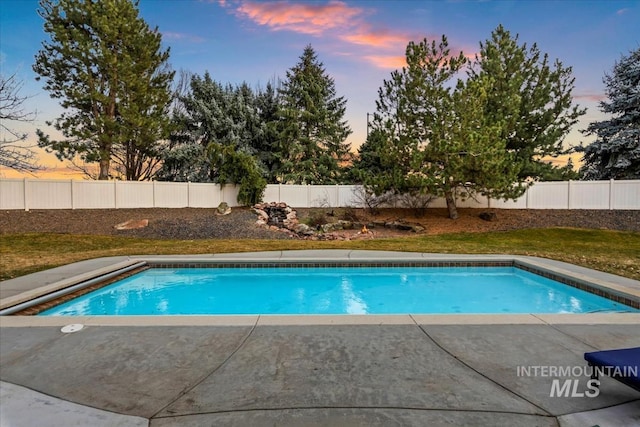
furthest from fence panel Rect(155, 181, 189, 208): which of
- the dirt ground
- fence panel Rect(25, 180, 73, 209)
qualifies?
fence panel Rect(25, 180, 73, 209)

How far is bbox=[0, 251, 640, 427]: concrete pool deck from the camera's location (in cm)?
227

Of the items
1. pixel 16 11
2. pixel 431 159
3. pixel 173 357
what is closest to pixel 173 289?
pixel 173 357

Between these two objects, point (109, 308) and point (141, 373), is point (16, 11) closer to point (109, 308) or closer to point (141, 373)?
point (109, 308)

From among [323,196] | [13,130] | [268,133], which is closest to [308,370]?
[13,130]

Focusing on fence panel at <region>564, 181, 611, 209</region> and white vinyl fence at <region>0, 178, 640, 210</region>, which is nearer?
white vinyl fence at <region>0, 178, 640, 210</region>

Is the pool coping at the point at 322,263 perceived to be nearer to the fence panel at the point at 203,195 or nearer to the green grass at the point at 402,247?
the green grass at the point at 402,247

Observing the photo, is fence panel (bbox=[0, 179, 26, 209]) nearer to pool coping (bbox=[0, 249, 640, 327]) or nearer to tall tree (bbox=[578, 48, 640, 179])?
pool coping (bbox=[0, 249, 640, 327])

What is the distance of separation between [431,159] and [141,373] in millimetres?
15425

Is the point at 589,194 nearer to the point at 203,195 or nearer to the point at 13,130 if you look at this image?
the point at 203,195

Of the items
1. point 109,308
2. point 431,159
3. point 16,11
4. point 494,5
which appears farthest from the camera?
point 431,159

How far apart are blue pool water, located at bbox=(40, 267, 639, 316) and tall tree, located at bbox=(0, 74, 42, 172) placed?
482cm

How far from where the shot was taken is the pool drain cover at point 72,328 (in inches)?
149

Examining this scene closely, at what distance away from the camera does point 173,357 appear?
3145 mm

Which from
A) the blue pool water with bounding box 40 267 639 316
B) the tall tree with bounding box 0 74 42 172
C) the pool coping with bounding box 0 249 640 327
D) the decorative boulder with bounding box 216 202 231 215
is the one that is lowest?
the blue pool water with bounding box 40 267 639 316
